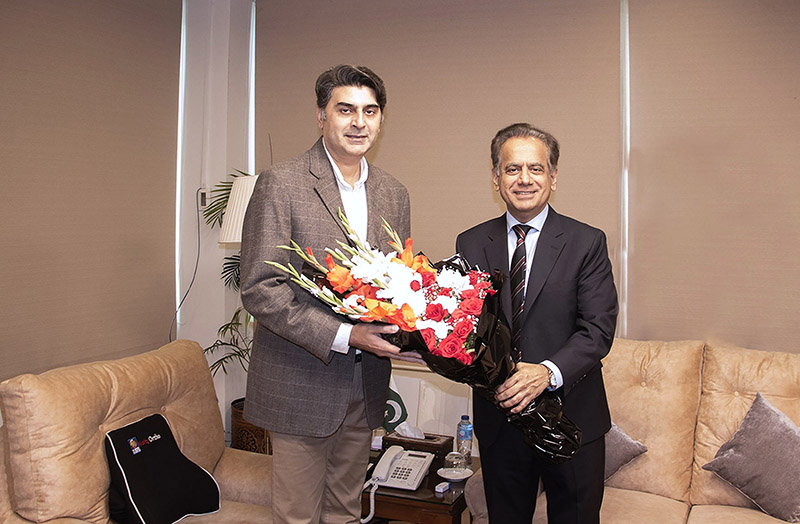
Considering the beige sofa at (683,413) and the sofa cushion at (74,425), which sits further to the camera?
the beige sofa at (683,413)

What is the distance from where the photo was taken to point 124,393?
2.54 meters

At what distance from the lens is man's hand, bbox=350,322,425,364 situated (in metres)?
1.82

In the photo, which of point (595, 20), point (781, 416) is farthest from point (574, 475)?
point (595, 20)

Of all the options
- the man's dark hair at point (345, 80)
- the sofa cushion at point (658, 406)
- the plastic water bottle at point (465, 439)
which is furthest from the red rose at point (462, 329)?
Answer: the sofa cushion at point (658, 406)

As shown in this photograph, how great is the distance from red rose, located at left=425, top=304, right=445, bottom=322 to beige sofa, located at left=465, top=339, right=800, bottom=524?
1.31m

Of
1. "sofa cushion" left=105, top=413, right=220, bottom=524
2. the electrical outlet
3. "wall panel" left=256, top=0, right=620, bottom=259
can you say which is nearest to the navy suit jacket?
"sofa cushion" left=105, top=413, right=220, bottom=524

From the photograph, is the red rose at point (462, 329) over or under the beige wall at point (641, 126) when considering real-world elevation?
under

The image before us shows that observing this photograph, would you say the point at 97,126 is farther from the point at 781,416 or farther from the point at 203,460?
the point at 781,416

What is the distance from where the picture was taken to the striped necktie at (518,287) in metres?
2.08

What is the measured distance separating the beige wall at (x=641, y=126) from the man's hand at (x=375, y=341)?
1.96 meters

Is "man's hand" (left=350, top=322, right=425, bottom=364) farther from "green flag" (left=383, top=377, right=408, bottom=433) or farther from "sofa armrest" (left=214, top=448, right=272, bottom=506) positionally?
"green flag" (left=383, top=377, right=408, bottom=433)

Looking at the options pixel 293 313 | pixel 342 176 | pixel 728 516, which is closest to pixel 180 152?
pixel 342 176

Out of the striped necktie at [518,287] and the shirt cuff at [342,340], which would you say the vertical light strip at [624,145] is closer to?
the striped necktie at [518,287]

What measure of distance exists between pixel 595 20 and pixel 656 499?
2.36 m
